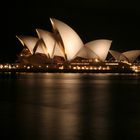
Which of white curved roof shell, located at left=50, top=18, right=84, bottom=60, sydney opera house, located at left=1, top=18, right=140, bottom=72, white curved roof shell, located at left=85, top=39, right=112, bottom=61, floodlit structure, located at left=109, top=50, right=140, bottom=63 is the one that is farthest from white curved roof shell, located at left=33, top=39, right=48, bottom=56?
floodlit structure, located at left=109, top=50, right=140, bottom=63

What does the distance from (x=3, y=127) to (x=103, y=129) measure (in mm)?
3219

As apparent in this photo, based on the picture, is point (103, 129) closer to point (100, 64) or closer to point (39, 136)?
point (39, 136)

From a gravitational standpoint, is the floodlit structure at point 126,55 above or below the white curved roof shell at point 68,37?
below

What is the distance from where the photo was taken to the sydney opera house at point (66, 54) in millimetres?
69125

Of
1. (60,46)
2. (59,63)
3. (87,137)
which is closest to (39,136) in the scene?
(87,137)

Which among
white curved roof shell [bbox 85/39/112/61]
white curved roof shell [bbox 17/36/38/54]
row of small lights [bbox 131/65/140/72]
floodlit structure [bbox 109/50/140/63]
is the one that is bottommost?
row of small lights [bbox 131/65/140/72]

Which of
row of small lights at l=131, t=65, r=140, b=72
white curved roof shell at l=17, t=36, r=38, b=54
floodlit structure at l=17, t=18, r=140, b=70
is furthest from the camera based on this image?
row of small lights at l=131, t=65, r=140, b=72

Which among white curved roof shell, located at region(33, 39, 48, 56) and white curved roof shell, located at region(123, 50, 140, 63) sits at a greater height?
white curved roof shell, located at region(33, 39, 48, 56)

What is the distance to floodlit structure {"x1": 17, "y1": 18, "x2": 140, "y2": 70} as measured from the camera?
225 ft

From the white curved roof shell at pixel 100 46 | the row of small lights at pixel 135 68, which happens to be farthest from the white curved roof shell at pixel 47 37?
the row of small lights at pixel 135 68

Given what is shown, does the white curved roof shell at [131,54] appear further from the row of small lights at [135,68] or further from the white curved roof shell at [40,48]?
the white curved roof shell at [40,48]

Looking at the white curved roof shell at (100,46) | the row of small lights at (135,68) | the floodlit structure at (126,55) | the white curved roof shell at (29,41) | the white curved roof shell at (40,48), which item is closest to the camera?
the white curved roof shell at (40,48)

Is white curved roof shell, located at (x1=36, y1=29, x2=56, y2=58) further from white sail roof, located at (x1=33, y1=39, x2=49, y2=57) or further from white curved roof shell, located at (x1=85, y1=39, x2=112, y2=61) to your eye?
white curved roof shell, located at (x1=85, y1=39, x2=112, y2=61)

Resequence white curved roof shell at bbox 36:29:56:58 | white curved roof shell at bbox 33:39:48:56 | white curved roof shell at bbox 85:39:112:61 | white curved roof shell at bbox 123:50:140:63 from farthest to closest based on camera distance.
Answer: white curved roof shell at bbox 123:50:140:63 → white curved roof shell at bbox 85:39:112:61 → white curved roof shell at bbox 33:39:48:56 → white curved roof shell at bbox 36:29:56:58
